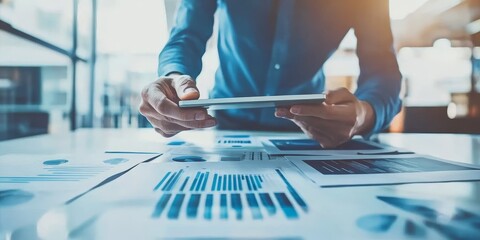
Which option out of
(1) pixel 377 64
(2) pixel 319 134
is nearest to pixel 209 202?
(2) pixel 319 134

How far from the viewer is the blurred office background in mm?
1508

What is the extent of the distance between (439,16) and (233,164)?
2709mm

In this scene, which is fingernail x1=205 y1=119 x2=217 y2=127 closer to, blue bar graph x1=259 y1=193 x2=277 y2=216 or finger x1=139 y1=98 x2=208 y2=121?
finger x1=139 y1=98 x2=208 y2=121

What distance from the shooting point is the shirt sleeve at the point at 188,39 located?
77cm

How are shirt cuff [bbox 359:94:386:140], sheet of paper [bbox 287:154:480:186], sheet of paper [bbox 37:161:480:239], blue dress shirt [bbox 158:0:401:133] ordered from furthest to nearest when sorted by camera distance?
blue dress shirt [bbox 158:0:401:133] < shirt cuff [bbox 359:94:386:140] < sheet of paper [bbox 287:154:480:186] < sheet of paper [bbox 37:161:480:239]

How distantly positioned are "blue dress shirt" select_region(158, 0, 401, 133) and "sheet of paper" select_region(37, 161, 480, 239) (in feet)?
1.87

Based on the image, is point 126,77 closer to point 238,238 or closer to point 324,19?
point 324,19

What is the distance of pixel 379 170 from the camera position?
400 millimetres

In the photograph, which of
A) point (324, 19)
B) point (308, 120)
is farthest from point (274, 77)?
point (308, 120)

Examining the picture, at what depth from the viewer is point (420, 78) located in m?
2.46

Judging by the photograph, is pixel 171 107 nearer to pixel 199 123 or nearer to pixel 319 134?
pixel 199 123

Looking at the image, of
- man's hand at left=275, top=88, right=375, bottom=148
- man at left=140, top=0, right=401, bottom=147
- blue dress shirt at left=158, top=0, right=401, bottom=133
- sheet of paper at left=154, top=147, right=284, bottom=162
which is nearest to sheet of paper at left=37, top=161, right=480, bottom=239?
sheet of paper at left=154, top=147, right=284, bottom=162

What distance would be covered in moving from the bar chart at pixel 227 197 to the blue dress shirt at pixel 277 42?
53 centimetres

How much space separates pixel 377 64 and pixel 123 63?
1601 millimetres
